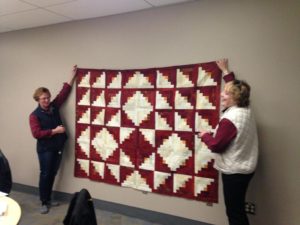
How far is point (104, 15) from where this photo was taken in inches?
117

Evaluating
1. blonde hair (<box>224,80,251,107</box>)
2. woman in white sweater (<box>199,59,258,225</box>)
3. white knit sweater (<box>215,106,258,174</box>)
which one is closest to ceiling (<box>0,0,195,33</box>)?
blonde hair (<box>224,80,251,107</box>)

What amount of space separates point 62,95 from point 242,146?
7.09 ft

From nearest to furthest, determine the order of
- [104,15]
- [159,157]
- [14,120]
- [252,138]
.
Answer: [252,138] → [159,157] → [104,15] → [14,120]

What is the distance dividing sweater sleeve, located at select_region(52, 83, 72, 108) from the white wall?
0.08m

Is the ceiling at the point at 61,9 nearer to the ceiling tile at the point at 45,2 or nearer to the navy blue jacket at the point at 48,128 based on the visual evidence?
the ceiling tile at the point at 45,2

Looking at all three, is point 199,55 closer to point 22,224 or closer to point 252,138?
point 252,138

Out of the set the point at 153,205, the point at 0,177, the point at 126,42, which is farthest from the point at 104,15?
the point at 153,205

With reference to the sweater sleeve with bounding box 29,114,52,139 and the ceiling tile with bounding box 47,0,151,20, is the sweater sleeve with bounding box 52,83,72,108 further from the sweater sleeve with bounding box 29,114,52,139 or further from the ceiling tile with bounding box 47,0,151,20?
the ceiling tile with bounding box 47,0,151,20

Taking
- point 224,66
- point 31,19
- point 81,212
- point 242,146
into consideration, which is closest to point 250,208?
point 242,146

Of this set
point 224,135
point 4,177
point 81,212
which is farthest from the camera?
point 4,177

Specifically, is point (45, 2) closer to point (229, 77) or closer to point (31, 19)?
point (31, 19)

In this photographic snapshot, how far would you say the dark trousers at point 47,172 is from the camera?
10.1ft

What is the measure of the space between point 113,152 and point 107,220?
0.71 m

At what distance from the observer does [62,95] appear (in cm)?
322
